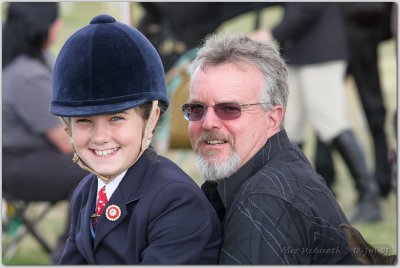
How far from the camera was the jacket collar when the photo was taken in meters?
3.07

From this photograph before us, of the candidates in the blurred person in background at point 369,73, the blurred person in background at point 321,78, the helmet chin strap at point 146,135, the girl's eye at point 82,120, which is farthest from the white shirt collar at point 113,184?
the blurred person in background at point 369,73

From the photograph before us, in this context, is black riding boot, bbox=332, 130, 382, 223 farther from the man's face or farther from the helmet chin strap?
the helmet chin strap

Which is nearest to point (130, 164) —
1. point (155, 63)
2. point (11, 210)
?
point (155, 63)

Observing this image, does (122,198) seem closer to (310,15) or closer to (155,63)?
(155,63)

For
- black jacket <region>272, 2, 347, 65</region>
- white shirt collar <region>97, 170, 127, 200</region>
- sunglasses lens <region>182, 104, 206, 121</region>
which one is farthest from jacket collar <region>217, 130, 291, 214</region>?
black jacket <region>272, 2, 347, 65</region>

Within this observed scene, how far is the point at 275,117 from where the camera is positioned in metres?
3.26

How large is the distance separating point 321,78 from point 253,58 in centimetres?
391

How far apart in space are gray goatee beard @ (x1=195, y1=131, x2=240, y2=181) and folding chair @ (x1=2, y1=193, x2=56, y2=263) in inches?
116

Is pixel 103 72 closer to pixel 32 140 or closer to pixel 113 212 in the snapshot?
pixel 113 212

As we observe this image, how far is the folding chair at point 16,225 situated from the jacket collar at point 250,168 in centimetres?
310

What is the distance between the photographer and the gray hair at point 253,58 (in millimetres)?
3184

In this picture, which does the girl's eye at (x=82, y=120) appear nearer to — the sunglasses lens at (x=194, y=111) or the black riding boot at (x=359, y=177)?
the sunglasses lens at (x=194, y=111)

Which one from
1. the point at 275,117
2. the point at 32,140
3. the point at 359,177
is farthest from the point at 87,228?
the point at 359,177

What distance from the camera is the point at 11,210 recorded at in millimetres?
6340
